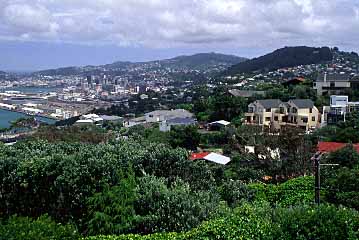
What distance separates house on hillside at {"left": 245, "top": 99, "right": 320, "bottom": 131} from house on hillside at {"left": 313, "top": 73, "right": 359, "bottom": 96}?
7.17 m

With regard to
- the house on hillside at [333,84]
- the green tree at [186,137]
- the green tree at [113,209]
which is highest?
the green tree at [113,209]

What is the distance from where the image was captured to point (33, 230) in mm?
6500

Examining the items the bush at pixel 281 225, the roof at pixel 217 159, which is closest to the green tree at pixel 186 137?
the roof at pixel 217 159

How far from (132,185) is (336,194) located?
4836mm

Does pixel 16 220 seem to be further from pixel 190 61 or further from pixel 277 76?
pixel 190 61

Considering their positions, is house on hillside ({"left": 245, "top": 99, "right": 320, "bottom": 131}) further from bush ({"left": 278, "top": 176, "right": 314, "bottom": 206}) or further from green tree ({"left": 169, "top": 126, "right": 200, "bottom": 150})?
bush ({"left": 278, "top": 176, "right": 314, "bottom": 206})

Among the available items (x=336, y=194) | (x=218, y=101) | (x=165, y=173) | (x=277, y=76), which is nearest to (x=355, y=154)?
(x=336, y=194)

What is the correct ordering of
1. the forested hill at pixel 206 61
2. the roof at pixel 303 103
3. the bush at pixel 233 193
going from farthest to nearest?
1. the forested hill at pixel 206 61
2. the roof at pixel 303 103
3. the bush at pixel 233 193

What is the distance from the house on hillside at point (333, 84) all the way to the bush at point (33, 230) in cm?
3820

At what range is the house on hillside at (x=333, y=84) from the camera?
140 ft

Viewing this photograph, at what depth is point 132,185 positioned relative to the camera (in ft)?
28.9

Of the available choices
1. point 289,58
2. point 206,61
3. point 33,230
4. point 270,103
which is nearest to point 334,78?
point 270,103

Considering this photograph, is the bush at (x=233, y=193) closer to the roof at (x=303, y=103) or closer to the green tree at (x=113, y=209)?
the green tree at (x=113, y=209)

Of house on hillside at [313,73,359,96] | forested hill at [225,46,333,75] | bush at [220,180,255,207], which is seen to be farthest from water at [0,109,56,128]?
bush at [220,180,255,207]
